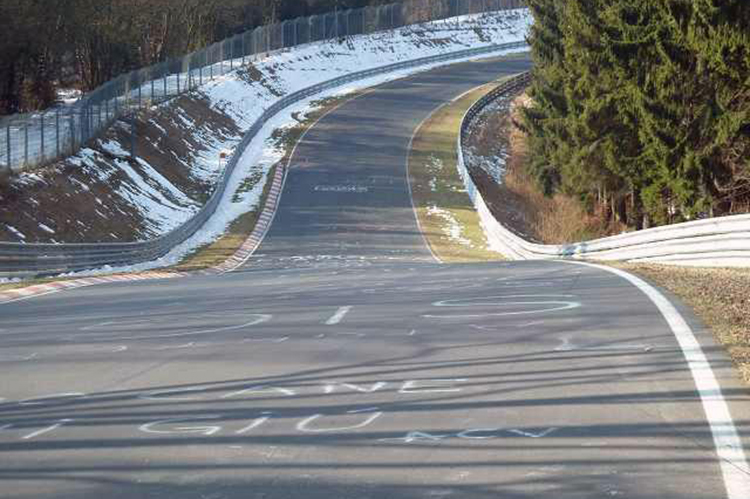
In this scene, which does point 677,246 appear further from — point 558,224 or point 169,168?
point 169,168

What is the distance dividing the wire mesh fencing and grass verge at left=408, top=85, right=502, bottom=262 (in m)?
9.86

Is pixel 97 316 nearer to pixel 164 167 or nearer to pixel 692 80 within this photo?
pixel 692 80

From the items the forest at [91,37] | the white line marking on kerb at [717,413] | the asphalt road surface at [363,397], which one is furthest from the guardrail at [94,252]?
the white line marking on kerb at [717,413]

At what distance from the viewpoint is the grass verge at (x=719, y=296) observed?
35.5 feet

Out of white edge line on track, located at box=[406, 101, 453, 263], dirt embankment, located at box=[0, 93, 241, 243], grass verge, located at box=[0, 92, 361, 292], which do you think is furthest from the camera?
white edge line on track, located at box=[406, 101, 453, 263]

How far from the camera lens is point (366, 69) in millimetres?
94625

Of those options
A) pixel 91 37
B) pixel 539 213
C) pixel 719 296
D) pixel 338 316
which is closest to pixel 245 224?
pixel 539 213

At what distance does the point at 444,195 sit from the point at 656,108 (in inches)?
713

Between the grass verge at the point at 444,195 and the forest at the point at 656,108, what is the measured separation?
4.64m

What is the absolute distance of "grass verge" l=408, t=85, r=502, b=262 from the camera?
42875mm

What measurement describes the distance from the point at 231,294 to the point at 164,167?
36490mm

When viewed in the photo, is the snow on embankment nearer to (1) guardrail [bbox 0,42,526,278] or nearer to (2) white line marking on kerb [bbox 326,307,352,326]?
(1) guardrail [bbox 0,42,526,278]

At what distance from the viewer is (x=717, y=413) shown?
8281 mm

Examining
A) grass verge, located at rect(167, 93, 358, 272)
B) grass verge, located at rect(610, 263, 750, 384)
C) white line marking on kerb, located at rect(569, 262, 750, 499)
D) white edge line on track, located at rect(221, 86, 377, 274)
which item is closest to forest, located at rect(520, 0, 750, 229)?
white edge line on track, located at rect(221, 86, 377, 274)
